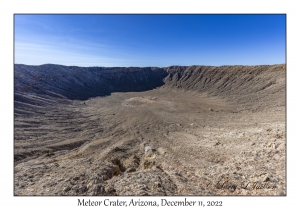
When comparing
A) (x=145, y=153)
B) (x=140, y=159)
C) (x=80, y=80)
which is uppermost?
(x=80, y=80)

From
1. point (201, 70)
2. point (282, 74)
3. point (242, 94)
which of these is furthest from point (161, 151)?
point (201, 70)

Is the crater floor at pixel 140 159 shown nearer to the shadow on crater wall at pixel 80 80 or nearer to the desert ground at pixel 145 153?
the desert ground at pixel 145 153

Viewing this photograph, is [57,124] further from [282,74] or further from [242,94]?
[282,74]

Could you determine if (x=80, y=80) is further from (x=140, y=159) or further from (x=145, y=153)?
(x=140, y=159)

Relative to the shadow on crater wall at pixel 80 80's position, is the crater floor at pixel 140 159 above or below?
below

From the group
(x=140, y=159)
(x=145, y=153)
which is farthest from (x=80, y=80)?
(x=140, y=159)

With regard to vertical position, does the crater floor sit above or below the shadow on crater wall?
below

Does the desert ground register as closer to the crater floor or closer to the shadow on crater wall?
the crater floor

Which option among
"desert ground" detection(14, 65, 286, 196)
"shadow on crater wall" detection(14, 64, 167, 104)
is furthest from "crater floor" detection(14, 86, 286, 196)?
"shadow on crater wall" detection(14, 64, 167, 104)

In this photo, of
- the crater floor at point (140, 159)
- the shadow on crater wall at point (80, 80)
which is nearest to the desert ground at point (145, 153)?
the crater floor at point (140, 159)

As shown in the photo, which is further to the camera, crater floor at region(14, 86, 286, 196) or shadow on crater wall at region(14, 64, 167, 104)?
shadow on crater wall at region(14, 64, 167, 104)

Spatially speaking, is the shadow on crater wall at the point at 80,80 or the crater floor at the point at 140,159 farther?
the shadow on crater wall at the point at 80,80
